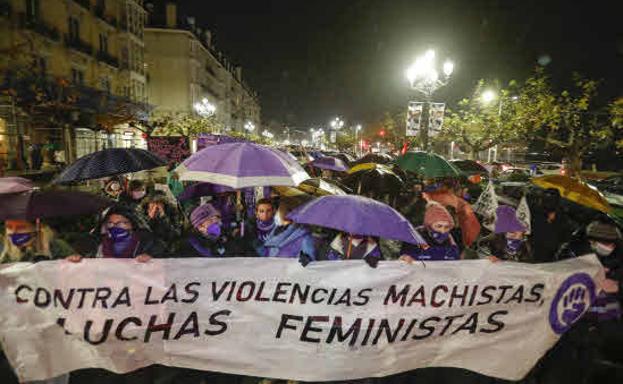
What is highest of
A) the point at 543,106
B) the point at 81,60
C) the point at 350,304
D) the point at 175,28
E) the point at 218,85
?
the point at 175,28

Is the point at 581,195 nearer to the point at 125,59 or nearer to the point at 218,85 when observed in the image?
the point at 125,59

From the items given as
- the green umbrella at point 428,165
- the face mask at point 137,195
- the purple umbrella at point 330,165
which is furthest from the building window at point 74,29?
the green umbrella at point 428,165

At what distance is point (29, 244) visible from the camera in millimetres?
3584

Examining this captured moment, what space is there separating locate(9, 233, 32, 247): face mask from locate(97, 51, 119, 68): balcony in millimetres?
29710

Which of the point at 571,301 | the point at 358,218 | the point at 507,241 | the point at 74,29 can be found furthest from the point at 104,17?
the point at 571,301

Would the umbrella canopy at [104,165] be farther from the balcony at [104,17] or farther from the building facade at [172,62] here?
the building facade at [172,62]

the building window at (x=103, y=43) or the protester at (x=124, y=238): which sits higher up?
the building window at (x=103, y=43)

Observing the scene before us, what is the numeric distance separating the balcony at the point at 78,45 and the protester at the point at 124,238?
26315mm

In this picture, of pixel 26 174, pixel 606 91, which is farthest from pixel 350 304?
pixel 606 91

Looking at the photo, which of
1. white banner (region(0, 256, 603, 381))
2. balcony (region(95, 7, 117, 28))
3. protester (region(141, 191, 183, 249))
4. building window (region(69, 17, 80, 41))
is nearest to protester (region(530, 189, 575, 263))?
white banner (region(0, 256, 603, 381))

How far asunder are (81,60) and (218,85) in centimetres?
4081

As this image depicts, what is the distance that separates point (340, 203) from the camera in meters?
3.53

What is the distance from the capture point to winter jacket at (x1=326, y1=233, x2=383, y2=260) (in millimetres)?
3789

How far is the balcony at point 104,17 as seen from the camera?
90.7ft
